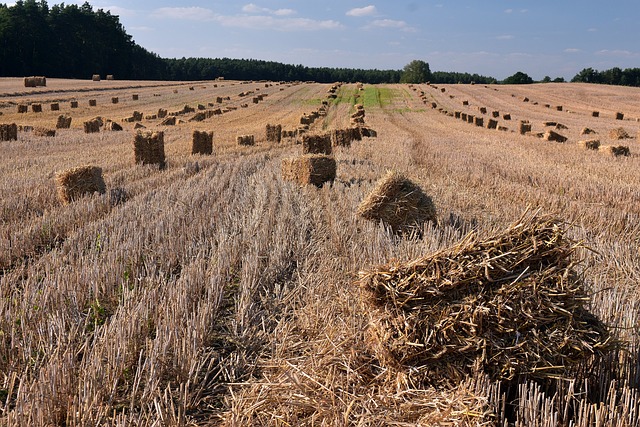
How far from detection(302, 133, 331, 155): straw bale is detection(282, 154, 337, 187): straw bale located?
10.6 feet

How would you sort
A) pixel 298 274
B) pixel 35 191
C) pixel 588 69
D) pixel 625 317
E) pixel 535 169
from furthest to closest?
pixel 588 69, pixel 535 169, pixel 35 191, pixel 298 274, pixel 625 317

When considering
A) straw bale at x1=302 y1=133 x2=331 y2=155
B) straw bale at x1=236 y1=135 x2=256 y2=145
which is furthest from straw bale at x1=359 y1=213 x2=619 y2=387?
straw bale at x1=236 y1=135 x2=256 y2=145

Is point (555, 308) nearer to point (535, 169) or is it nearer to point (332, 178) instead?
point (332, 178)

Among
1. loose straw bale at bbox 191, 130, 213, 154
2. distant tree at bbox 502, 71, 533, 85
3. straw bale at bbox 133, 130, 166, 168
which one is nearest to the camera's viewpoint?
straw bale at bbox 133, 130, 166, 168

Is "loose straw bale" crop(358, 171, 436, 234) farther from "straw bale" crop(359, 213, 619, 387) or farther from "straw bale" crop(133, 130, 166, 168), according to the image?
"straw bale" crop(133, 130, 166, 168)

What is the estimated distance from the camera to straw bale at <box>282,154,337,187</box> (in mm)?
10188

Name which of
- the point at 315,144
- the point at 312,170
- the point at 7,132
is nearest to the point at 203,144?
the point at 315,144

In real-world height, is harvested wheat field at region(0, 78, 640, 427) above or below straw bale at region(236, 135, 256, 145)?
below

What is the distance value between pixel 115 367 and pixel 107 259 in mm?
2396

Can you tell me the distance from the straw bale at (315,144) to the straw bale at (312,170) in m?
3.22

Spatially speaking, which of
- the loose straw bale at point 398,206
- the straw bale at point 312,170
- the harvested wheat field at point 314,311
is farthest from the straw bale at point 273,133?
the loose straw bale at point 398,206

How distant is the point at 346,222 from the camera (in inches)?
274

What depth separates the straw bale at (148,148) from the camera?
1290cm

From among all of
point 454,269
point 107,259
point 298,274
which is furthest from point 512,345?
point 107,259
